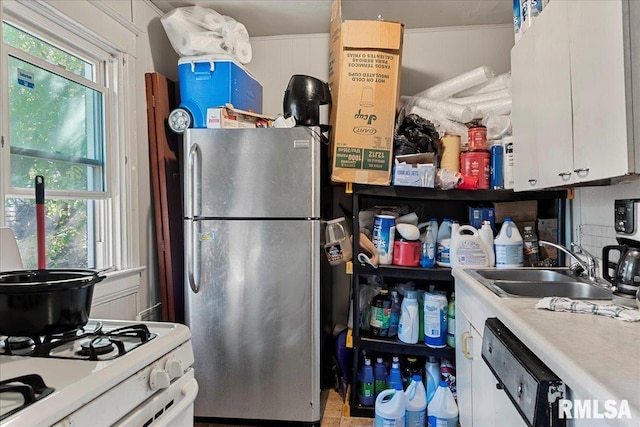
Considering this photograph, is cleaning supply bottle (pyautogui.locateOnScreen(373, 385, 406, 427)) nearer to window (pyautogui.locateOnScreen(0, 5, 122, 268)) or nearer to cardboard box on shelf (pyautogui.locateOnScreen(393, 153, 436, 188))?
cardboard box on shelf (pyautogui.locateOnScreen(393, 153, 436, 188))

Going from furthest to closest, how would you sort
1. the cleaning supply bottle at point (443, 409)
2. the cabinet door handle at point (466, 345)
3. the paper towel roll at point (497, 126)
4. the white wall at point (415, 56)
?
the white wall at point (415, 56) < the paper towel roll at point (497, 126) < the cleaning supply bottle at point (443, 409) < the cabinet door handle at point (466, 345)

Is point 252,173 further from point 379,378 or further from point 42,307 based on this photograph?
point 379,378

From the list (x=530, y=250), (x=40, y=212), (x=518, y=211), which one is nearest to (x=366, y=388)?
(x=530, y=250)

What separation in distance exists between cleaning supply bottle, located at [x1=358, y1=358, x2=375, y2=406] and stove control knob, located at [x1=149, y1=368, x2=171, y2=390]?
1.51 m

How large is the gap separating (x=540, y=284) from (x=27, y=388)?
68.8 inches

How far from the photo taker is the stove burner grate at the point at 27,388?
27.7 inches

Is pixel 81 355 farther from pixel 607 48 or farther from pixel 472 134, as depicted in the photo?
pixel 472 134

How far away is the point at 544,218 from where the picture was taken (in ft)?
7.38

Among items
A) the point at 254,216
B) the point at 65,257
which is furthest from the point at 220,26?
A: the point at 65,257

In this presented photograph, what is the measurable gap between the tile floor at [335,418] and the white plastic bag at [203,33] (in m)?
2.13

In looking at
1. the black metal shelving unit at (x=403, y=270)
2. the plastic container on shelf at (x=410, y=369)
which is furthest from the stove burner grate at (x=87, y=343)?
the plastic container on shelf at (x=410, y=369)

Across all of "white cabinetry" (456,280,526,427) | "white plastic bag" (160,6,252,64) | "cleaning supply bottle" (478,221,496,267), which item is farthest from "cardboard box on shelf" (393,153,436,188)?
"white plastic bag" (160,6,252,64)

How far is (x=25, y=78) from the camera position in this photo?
1.64 m

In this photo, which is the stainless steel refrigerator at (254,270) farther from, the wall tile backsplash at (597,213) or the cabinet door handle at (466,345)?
the wall tile backsplash at (597,213)
